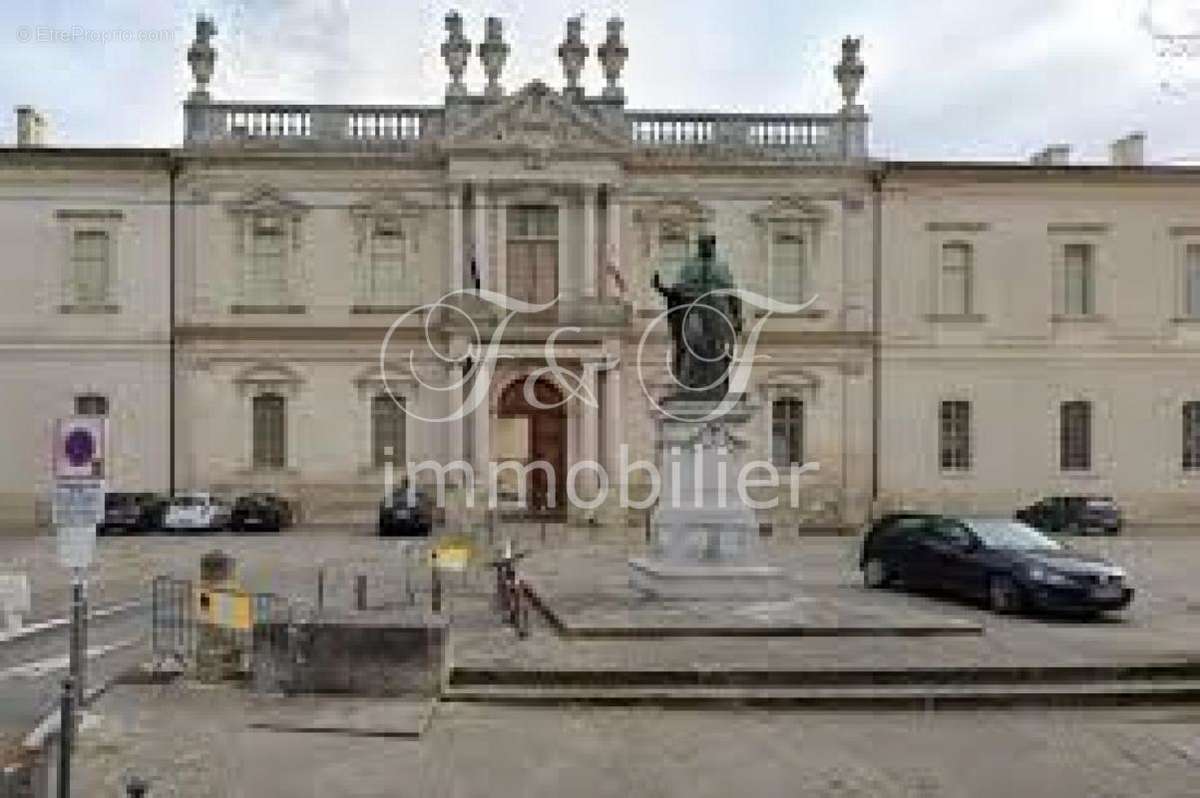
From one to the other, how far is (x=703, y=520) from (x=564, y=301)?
2517 cm

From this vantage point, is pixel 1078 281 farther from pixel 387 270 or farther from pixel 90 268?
pixel 90 268

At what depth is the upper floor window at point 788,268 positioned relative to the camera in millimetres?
44469

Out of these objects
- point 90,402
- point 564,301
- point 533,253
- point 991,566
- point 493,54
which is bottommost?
point 991,566

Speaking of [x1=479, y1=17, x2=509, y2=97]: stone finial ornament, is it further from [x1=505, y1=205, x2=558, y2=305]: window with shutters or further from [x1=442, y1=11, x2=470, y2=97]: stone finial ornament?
[x1=505, y1=205, x2=558, y2=305]: window with shutters

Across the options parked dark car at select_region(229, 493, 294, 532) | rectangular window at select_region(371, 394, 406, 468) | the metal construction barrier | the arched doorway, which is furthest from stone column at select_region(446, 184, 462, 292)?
the metal construction barrier

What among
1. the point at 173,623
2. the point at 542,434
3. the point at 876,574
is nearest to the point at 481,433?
the point at 542,434

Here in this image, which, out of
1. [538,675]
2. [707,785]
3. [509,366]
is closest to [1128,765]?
[707,785]

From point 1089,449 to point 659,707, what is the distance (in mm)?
35846

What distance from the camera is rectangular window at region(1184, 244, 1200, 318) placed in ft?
149

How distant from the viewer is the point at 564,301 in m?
43.0

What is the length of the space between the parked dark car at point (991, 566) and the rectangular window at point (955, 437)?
21666 mm

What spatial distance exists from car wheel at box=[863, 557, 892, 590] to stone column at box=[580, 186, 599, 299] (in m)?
21.3

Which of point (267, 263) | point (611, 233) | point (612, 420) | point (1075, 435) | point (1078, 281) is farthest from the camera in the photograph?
point (1078, 281)

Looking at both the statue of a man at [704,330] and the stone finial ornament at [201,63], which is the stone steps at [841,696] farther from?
the stone finial ornament at [201,63]
